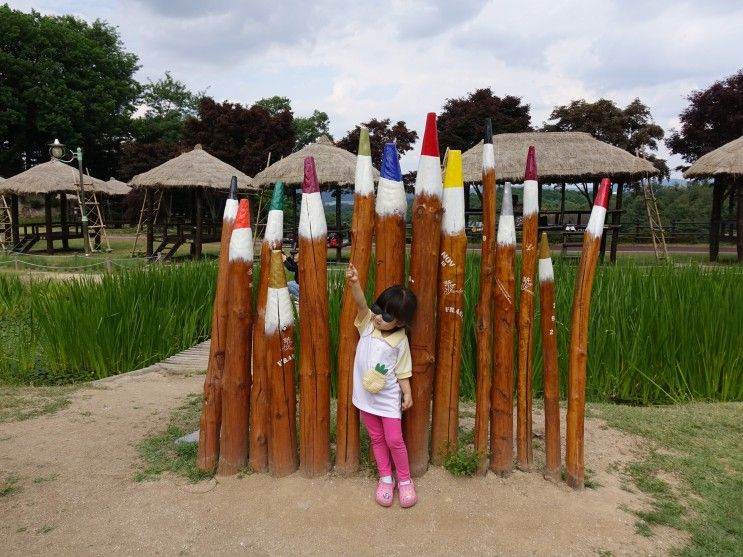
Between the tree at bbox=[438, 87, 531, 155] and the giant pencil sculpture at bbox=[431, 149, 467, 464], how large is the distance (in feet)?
58.5

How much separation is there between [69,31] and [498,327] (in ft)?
100

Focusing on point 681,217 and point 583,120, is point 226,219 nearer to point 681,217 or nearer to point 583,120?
point 583,120

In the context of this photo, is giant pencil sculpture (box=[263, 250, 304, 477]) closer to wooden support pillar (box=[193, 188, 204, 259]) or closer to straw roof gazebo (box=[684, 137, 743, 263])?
wooden support pillar (box=[193, 188, 204, 259])

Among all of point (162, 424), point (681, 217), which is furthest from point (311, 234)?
point (681, 217)

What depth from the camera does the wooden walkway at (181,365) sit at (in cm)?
456

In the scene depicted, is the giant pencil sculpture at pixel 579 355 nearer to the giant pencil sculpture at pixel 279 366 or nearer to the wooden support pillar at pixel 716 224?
the giant pencil sculpture at pixel 279 366

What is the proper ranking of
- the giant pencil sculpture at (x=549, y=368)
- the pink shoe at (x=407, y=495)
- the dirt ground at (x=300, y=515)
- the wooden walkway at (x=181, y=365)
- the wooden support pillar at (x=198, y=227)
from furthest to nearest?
the wooden support pillar at (x=198, y=227), the wooden walkway at (x=181, y=365), the giant pencil sculpture at (x=549, y=368), the pink shoe at (x=407, y=495), the dirt ground at (x=300, y=515)

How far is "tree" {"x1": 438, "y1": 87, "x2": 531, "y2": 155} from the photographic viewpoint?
2000 centimetres

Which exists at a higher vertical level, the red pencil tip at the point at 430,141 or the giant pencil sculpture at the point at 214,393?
the red pencil tip at the point at 430,141

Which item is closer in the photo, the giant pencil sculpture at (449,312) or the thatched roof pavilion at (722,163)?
the giant pencil sculpture at (449,312)

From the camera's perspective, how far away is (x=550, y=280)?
262cm

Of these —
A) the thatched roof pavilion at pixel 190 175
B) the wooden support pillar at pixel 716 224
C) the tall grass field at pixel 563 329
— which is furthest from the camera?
the thatched roof pavilion at pixel 190 175

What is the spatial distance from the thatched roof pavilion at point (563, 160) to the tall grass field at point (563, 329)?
7.44 m

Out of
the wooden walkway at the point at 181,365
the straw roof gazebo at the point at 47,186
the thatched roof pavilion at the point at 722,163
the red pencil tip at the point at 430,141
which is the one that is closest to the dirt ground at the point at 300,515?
the red pencil tip at the point at 430,141
